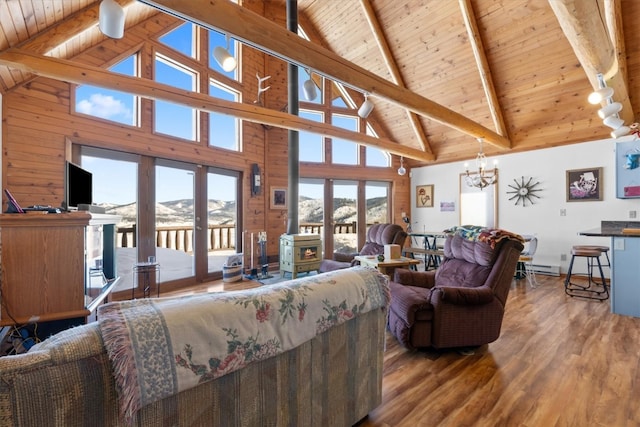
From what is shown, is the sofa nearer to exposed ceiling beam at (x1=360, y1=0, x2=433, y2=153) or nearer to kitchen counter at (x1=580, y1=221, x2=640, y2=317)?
kitchen counter at (x1=580, y1=221, x2=640, y2=317)

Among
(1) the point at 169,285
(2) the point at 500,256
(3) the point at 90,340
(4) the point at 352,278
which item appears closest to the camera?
(3) the point at 90,340

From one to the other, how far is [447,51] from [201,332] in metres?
6.07

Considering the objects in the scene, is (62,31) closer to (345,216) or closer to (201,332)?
(201,332)

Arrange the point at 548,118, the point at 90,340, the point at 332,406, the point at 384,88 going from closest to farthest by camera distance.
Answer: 1. the point at 90,340
2. the point at 332,406
3. the point at 384,88
4. the point at 548,118

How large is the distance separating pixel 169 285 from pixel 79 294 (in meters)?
2.76

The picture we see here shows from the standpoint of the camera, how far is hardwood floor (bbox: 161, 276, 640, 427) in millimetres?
1688

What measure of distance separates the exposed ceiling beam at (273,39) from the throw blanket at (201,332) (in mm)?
1998

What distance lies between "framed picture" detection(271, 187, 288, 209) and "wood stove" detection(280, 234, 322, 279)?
1.21 m

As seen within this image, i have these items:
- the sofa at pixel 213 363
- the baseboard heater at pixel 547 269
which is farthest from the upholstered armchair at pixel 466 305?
the baseboard heater at pixel 547 269

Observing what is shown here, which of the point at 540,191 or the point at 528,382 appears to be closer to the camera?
the point at 528,382

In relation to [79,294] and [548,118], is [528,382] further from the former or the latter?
[548,118]

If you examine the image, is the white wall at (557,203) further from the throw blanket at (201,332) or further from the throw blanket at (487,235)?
the throw blanket at (201,332)

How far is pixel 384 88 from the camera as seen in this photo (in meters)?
3.46

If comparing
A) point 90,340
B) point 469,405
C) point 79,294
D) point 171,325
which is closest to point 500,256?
point 469,405
